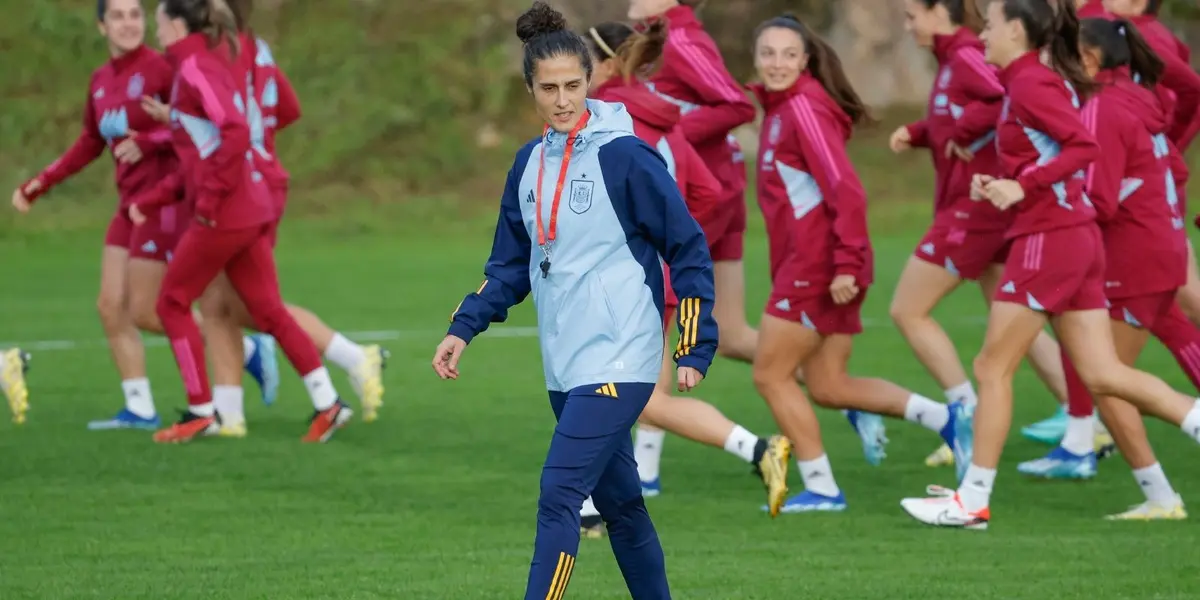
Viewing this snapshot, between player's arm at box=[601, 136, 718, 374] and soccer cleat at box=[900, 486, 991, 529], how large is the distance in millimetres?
2446

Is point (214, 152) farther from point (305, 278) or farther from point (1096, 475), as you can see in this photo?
point (305, 278)

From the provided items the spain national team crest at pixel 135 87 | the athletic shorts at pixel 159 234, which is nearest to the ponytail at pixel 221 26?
the spain national team crest at pixel 135 87

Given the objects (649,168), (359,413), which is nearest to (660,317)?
(649,168)

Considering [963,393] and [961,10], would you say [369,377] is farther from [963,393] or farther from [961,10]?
[961,10]

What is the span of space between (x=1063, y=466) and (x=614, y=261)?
4.00 meters

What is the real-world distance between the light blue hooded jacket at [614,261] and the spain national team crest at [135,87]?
492cm

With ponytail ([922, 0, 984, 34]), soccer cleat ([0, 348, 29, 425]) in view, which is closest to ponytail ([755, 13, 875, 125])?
ponytail ([922, 0, 984, 34])

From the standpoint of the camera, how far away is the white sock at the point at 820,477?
24.9 feet

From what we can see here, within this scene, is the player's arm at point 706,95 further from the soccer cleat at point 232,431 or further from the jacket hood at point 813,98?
the soccer cleat at point 232,431

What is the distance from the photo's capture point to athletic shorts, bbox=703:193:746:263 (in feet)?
28.2

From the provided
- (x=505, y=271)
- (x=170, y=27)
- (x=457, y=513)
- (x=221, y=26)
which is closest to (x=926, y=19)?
(x=457, y=513)

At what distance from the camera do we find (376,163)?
930 inches

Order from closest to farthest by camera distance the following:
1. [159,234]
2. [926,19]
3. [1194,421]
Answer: [1194,421] → [926,19] → [159,234]

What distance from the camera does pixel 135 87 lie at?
951 centimetres
